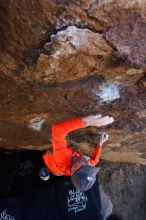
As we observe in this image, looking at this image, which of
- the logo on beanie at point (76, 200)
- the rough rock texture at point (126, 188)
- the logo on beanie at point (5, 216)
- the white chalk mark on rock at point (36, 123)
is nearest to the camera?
the white chalk mark on rock at point (36, 123)

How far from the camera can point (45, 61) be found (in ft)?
5.29

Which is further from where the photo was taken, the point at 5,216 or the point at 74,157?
the point at 5,216

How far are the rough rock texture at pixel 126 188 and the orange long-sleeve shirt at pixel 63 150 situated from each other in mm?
1582

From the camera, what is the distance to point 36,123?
2.39 meters

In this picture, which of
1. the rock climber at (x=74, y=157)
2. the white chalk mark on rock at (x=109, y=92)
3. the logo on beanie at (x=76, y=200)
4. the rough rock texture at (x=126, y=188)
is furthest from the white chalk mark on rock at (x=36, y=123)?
the rough rock texture at (x=126, y=188)

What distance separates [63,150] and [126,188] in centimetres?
210

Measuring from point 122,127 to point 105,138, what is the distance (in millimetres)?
192

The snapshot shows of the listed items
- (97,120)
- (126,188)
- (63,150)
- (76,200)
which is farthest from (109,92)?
(126,188)

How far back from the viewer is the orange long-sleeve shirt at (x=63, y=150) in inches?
83.9

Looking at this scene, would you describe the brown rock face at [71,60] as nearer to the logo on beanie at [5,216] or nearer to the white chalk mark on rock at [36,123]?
the white chalk mark on rock at [36,123]

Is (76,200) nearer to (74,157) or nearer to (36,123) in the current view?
(74,157)

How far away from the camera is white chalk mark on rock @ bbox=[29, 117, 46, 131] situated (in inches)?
90.9

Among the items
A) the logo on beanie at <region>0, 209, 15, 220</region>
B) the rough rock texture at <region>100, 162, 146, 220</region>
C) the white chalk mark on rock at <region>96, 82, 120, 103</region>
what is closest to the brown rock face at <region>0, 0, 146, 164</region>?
the white chalk mark on rock at <region>96, 82, 120, 103</region>

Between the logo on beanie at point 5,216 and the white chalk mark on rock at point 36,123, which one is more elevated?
the white chalk mark on rock at point 36,123
